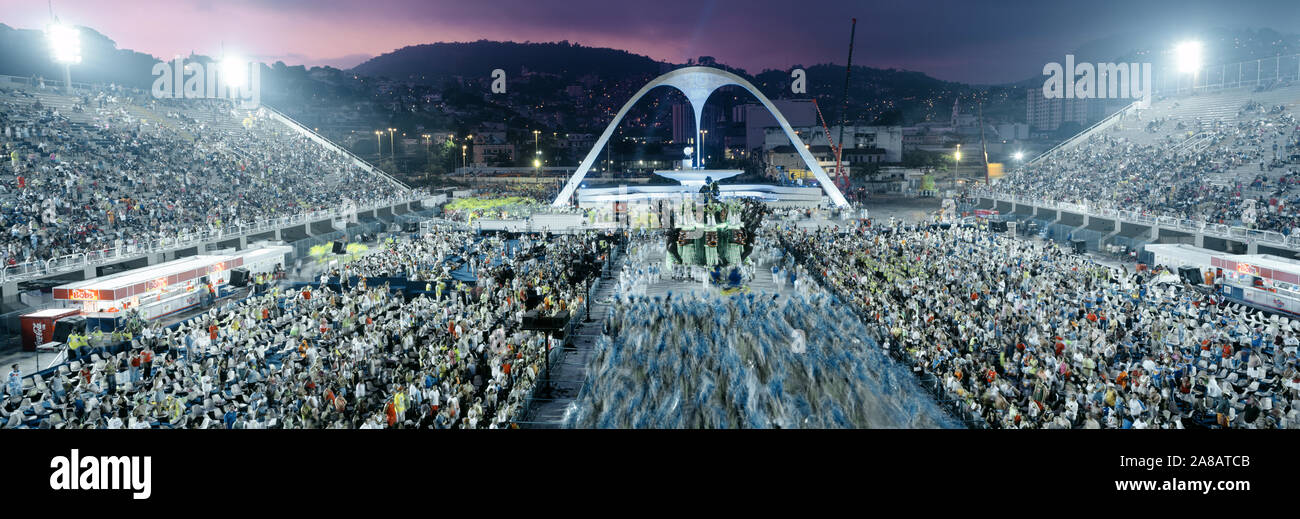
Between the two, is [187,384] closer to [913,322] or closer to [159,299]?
[159,299]

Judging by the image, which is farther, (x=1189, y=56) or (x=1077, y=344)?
(x=1189, y=56)

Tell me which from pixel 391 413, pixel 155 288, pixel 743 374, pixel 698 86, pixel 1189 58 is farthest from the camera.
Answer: pixel 698 86

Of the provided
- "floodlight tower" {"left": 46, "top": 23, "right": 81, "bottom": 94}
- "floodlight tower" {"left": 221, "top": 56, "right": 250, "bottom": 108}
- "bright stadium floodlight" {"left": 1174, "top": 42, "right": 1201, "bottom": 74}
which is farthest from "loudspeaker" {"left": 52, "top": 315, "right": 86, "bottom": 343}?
"bright stadium floodlight" {"left": 1174, "top": 42, "right": 1201, "bottom": 74}

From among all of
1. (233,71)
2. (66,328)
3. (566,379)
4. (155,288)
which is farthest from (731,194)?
(66,328)

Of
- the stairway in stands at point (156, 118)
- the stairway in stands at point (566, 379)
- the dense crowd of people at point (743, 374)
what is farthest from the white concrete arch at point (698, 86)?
the dense crowd of people at point (743, 374)

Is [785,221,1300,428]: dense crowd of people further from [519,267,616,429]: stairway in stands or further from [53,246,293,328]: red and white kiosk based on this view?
[53,246,293,328]: red and white kiosk

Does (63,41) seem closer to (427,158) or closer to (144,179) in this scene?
(144,179)
